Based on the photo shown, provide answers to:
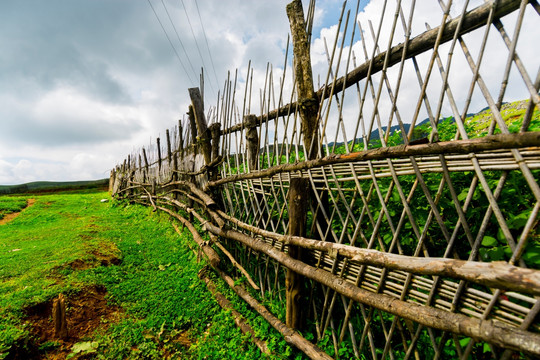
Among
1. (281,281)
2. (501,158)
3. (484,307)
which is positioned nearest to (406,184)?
(501,158)

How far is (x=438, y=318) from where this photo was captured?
1354mm

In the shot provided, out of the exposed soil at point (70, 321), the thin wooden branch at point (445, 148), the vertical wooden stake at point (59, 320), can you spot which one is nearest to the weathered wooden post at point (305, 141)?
the thin wooden branch at point (445, 148)

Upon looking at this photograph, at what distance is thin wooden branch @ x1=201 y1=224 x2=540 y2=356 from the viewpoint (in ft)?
3.42

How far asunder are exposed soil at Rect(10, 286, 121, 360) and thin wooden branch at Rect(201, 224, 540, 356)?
228cm

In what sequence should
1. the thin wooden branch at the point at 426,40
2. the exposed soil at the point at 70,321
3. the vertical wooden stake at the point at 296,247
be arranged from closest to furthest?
the thin wooden branch at the point at 426,40, the exposed soil at the point at 70,321, the vertical wooden stake at the point at 296,247

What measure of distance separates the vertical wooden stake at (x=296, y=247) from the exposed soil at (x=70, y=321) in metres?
2.07

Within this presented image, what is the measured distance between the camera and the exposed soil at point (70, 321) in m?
2.23

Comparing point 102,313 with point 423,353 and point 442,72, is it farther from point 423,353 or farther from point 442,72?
point 442,72

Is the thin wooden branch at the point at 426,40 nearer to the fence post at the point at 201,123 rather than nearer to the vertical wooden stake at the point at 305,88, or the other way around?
the vertical wooden stake at the point at 305,88

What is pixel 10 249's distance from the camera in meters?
4.97

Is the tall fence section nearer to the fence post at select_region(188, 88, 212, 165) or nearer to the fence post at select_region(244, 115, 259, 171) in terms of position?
the fence post at select_region(244, 115, 259, 171)

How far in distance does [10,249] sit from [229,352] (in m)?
5.61

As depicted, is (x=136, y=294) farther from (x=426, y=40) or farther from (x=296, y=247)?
(x=426, y=40)

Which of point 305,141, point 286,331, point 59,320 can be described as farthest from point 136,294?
point 305,141
